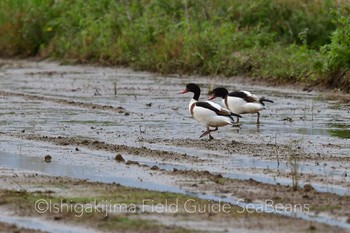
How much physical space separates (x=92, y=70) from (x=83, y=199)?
18278 millimetres

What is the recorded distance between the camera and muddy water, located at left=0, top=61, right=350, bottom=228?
466 inches

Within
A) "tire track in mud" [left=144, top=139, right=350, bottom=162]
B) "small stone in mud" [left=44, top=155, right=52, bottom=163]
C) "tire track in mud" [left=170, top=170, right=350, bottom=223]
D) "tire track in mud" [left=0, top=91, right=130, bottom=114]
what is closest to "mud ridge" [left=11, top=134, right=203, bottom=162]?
"tire track in mud" [left=144, top=139, right=350, bottom=162]

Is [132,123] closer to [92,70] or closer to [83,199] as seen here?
[83,199]


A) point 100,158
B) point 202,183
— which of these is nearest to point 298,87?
point 100,158

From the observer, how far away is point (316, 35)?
26.4 m

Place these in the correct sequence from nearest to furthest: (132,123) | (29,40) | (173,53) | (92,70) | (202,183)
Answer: (202,183) → (132,123) → (173,53) → (92,70) → (29,40)

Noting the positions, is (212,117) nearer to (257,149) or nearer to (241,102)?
(257,149)

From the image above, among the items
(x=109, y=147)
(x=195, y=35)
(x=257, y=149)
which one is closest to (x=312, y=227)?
(x=257, y=149)

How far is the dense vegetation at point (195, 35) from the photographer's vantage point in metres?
22.5

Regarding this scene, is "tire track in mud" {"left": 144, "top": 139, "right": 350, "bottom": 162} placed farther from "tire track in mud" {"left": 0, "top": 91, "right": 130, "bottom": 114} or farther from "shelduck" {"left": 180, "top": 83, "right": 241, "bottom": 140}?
"tire track in mud" {"left": 0, "top": 91, "right": 130, "bottom": 114}

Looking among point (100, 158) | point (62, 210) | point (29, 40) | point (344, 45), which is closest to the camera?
point (62, 210)

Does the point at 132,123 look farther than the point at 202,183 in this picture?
Yes

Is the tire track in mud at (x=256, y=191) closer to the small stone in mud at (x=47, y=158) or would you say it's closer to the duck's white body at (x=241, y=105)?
the small stone in mud at (x=47, y=158)

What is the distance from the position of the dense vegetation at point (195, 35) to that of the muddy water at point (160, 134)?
0.77 meters
